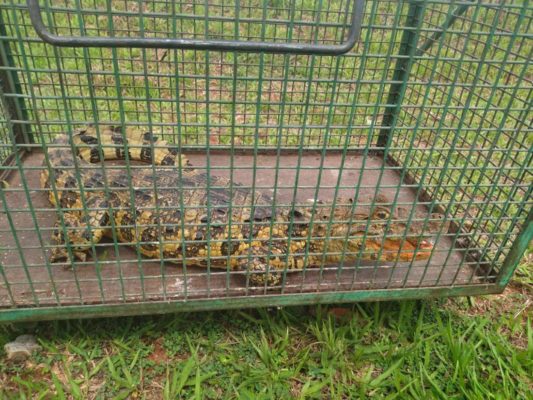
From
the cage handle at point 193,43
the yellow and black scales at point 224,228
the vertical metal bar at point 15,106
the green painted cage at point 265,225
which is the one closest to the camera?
the cage handle at point 193,43

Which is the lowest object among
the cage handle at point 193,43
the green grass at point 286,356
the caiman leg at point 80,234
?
the green grass at point 286,356

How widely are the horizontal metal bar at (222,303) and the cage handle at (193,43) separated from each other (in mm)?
1257

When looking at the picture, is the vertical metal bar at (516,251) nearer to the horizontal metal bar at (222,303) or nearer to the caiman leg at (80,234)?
the horizontal metal bar at (222,303)

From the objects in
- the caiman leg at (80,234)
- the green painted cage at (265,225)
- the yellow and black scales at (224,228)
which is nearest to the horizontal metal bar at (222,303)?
the green painted cage at (265,225)

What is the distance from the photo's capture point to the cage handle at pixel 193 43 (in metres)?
1.42

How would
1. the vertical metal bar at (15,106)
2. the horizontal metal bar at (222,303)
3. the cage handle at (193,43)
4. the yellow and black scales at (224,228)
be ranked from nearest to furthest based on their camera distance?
the cage handle at (193,43)
the horizontal metal bar at (222,303)
the yellow and black scales at (224,228)
the vertical metal bar at (15,106)

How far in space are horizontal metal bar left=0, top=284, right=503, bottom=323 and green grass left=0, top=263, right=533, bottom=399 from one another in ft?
0.96

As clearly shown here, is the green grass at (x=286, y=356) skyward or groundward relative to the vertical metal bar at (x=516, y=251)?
groundward

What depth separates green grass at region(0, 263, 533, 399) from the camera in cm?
227

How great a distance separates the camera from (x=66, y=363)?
2.34 meters

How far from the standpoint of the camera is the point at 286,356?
8.11 feet

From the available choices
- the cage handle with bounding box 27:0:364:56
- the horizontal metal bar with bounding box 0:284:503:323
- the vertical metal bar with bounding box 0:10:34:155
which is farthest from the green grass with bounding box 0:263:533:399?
the cage handle with bounding box 27:0:364:56

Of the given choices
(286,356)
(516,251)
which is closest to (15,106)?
(286,356)

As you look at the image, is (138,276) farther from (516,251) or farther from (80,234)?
(516,251)
